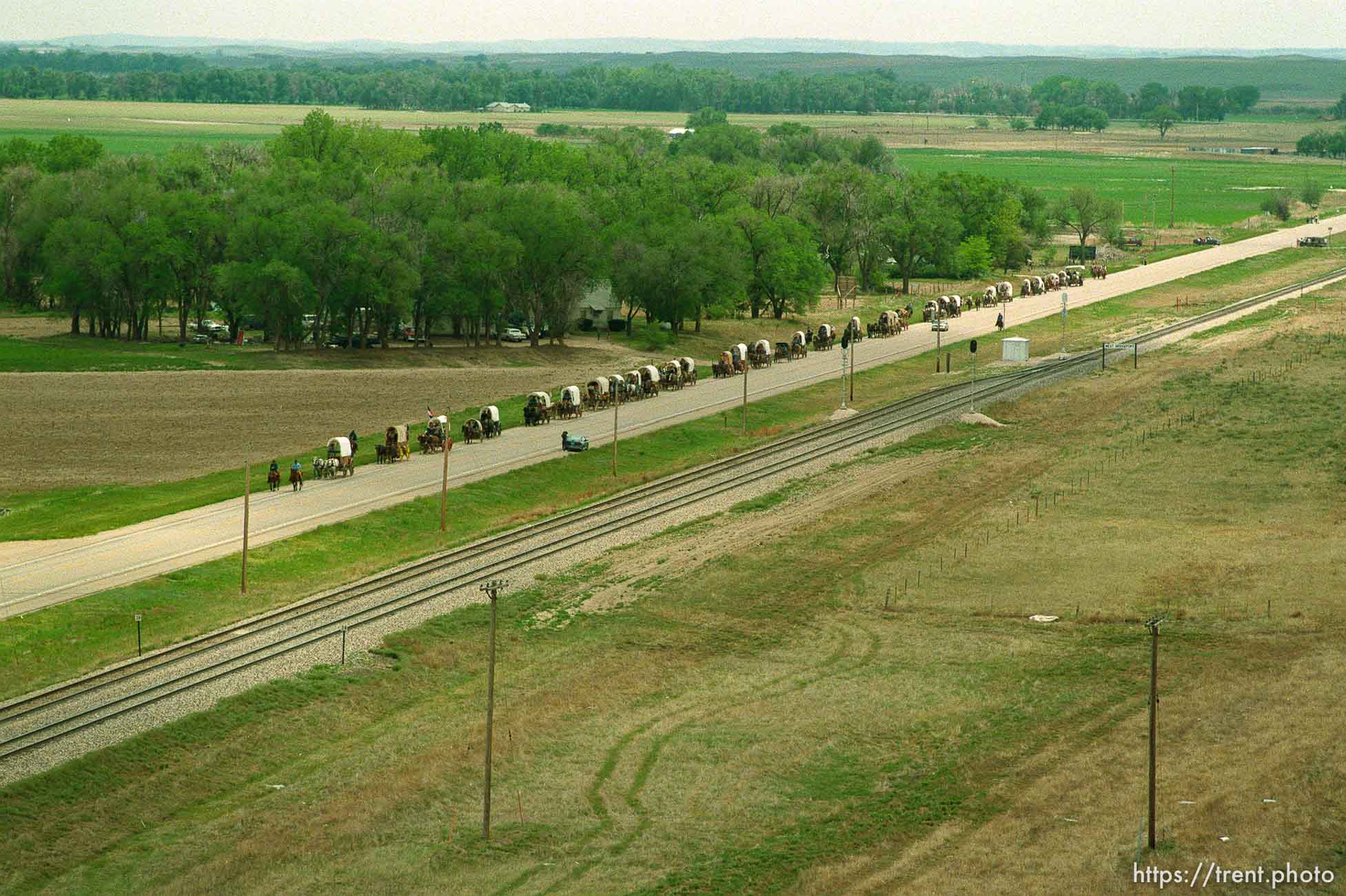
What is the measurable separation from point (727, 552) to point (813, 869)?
2786 cm

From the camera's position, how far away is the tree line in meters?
111

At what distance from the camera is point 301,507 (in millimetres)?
68938

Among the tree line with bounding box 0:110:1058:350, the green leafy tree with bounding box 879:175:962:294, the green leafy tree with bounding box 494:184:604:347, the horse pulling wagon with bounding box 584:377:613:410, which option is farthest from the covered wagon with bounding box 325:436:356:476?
the green leafy tree with bounding box 879:175:962:294

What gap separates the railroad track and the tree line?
29961 millimetres

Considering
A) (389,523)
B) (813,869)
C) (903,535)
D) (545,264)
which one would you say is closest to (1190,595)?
(903,535)

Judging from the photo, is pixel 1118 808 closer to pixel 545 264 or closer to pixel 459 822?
pixel 459 822

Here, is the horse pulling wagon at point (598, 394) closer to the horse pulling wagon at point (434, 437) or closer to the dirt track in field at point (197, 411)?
the dirt track in field at point (197, 411)

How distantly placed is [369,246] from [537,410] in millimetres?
26773

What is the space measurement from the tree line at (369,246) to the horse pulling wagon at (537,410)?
22.8 metres

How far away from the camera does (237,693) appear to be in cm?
4709

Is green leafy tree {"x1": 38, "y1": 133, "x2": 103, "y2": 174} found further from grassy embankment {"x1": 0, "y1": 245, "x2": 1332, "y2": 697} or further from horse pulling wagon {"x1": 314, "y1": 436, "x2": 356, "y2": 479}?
horse pulling wagon {"x1": 314, "y1": 436, "x2": 356, "y2": 479}

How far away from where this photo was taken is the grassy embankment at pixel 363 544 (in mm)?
50906

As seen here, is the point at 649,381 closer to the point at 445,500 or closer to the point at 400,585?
the point at 445,500

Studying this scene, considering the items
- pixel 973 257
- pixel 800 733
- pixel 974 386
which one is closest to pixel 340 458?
pixel 800 733
